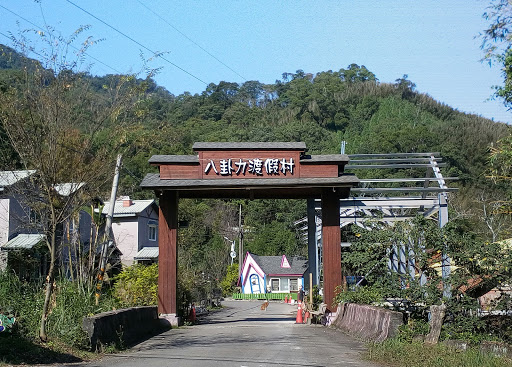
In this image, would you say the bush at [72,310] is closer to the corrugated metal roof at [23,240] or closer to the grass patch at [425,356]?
the grass patch at [425,356]

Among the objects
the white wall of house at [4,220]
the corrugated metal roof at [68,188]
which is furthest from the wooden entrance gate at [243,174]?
the white wall of house at [4,220]

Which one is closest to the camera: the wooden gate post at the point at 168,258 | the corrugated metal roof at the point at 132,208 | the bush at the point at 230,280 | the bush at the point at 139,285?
the wooden gate post at the point at 168,258

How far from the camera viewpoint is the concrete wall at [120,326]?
41.0 ft

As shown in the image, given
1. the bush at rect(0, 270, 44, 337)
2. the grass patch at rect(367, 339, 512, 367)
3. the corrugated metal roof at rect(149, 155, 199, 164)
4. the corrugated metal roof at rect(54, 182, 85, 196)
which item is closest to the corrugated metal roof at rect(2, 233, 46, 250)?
the corrugated metal roof at rect(149, 155, 199, 164)

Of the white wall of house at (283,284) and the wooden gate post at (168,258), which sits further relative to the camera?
the white wall of house at (283,284)

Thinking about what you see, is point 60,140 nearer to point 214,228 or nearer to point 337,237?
point 337,237

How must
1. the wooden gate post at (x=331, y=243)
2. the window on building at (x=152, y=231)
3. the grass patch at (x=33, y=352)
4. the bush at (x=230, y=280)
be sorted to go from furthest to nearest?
1. the bush at (x=230, y=280)
2. the window on building at (x=152, y=231)
3. the wooden gate post at (x=331, y=243)
4. the grass patch at (x=33, y=352)

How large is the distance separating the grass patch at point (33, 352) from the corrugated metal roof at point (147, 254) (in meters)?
33.6

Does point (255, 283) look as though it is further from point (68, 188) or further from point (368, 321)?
point (68, 188)

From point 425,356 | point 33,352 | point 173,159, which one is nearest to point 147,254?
point 173,159

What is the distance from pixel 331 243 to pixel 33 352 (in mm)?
13375

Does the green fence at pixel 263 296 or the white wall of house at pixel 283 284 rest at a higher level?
the white wall of house at pixel 283 284

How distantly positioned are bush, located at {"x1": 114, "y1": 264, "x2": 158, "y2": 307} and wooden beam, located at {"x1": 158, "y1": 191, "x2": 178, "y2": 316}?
5.39 feet

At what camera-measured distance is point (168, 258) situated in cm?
2208
